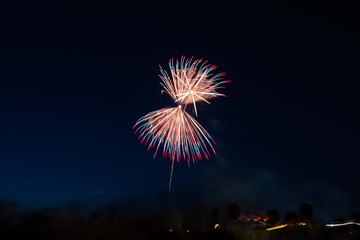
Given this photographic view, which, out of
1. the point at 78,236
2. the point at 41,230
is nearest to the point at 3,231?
the point at 41,230

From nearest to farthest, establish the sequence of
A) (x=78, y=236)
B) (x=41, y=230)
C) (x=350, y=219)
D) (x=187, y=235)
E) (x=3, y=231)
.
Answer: (x=3, y=231) → (x=41, y=230) → (x=350, y=219) → (x=78, y=236) → (x=187, y=235)

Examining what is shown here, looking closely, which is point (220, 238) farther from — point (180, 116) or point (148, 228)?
point (180, 116)

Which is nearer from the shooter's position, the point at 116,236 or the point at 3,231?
the point at 3,231

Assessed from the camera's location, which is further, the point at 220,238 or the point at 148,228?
the point at 148,228

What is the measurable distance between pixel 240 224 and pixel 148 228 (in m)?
5.00

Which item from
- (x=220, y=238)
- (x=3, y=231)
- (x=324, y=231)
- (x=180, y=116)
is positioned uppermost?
(x=180, y=116)

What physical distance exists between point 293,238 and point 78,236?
7004 millimetres

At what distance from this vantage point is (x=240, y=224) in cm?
895

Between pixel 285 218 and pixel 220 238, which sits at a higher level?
pixel 285 218

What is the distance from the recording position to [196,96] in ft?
60.4

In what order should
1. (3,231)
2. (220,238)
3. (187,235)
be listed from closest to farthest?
(220,238), (3,231), (187,235)

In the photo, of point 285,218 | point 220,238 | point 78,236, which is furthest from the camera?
point 78,236

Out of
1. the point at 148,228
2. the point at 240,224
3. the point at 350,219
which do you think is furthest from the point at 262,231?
the point at 148,228

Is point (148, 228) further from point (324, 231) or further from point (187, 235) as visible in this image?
point (324, 231)
